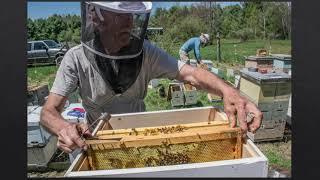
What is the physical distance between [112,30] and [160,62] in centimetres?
29

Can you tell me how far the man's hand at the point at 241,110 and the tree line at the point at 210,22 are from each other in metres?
7.38

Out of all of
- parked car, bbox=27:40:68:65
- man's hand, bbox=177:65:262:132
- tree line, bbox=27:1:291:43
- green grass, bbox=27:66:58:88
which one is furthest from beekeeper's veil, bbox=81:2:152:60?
parked car, bbox=27:40:68:65

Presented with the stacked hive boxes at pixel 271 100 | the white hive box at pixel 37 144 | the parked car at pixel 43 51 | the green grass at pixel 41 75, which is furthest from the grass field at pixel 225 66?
the white hive box at pixel 37 144

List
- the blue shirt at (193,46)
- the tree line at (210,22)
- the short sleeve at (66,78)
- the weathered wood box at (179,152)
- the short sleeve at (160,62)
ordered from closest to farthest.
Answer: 1. the weathered wood box at (179,152)
2. the short sleeve at (66,78)
3. the short sleeve at (160,62)
4. the blue shirt at (193,46)
5. the tree line at (210,22)

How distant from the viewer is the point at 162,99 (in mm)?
6344

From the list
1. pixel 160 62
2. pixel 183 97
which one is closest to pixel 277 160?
pixel 183 97

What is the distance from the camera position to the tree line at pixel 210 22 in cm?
1080

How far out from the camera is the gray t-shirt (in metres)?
1.81

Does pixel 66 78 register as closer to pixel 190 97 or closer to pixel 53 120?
pixel 53 120

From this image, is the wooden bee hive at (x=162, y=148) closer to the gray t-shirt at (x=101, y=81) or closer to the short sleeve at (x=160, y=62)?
the gray t-shirt at (x=101, y=81)
